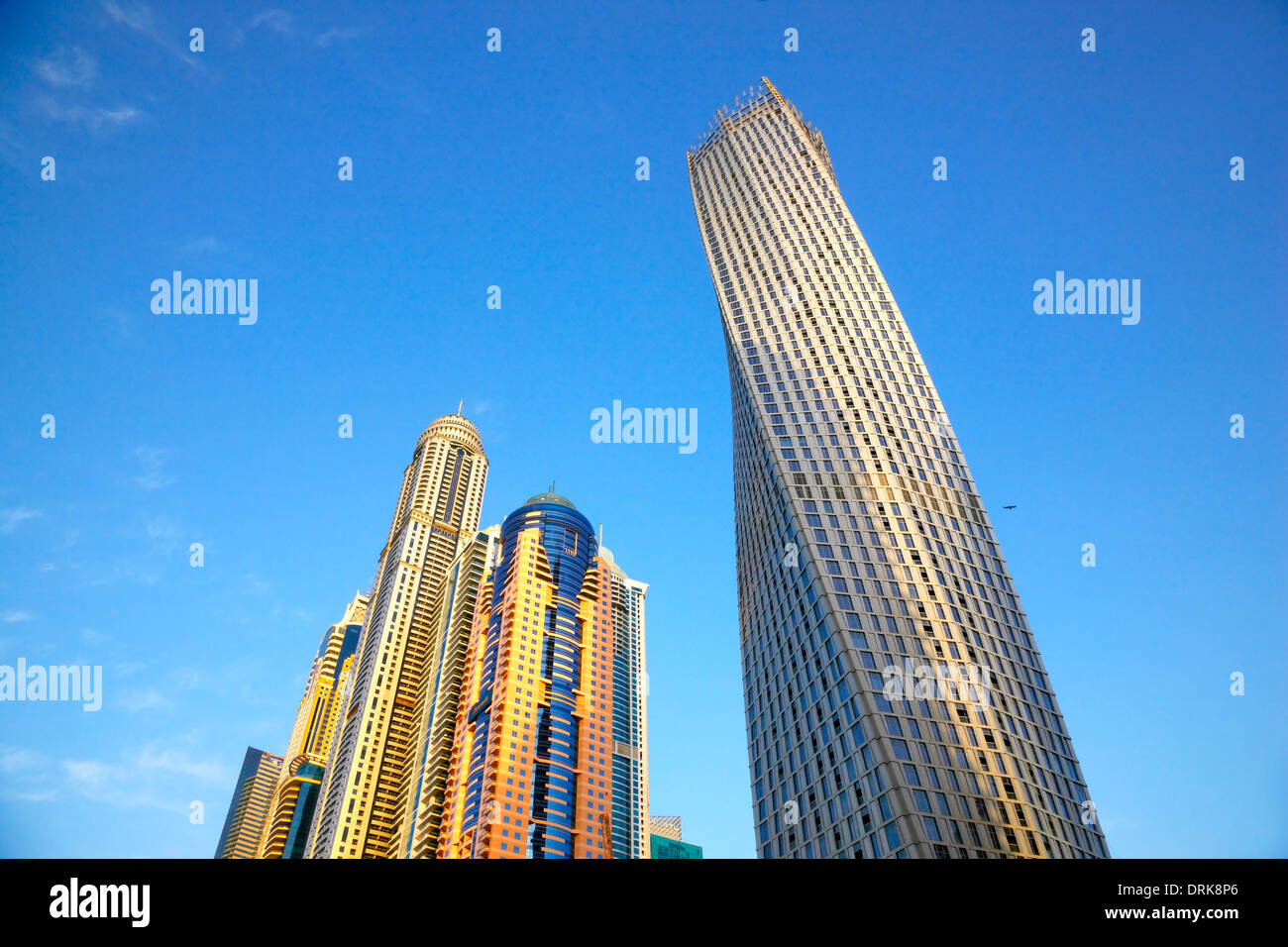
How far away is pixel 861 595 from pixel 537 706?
257 feet

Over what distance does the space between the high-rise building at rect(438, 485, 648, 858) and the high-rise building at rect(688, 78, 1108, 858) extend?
4961 centimetres

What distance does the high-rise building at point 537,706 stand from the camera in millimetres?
131250

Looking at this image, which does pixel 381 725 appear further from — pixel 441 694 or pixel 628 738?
pixel 628 738

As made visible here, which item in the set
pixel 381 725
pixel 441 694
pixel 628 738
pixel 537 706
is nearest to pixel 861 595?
pixel 537 706

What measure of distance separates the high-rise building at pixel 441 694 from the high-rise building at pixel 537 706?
540 centimetres

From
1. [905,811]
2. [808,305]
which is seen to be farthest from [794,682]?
[808,305]

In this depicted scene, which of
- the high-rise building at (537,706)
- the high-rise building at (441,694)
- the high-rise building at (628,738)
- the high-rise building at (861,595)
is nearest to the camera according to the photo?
the high-rise building at (861,595)

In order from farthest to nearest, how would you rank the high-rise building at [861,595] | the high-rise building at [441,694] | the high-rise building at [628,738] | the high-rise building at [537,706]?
the high-rise building at [628,738]
the high-rise building at [441,694]
the high-rise building at [537,706]
the high-rise building at [861,595]

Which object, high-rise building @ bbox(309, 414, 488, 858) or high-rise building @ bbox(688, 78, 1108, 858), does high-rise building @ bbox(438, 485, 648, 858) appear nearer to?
high-rise building @ bbox(309, 414, 488, 858)

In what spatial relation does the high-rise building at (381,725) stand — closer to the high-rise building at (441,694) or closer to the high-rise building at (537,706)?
A: the high-rise building at (441,694)

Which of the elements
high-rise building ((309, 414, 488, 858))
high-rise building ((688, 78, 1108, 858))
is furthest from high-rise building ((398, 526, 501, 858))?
high-rise building ((688, 78, 1108, 858))

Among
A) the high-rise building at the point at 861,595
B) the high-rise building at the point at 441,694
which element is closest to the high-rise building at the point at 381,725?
the high-rise building at the point at 441,694

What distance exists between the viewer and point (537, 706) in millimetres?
144625
